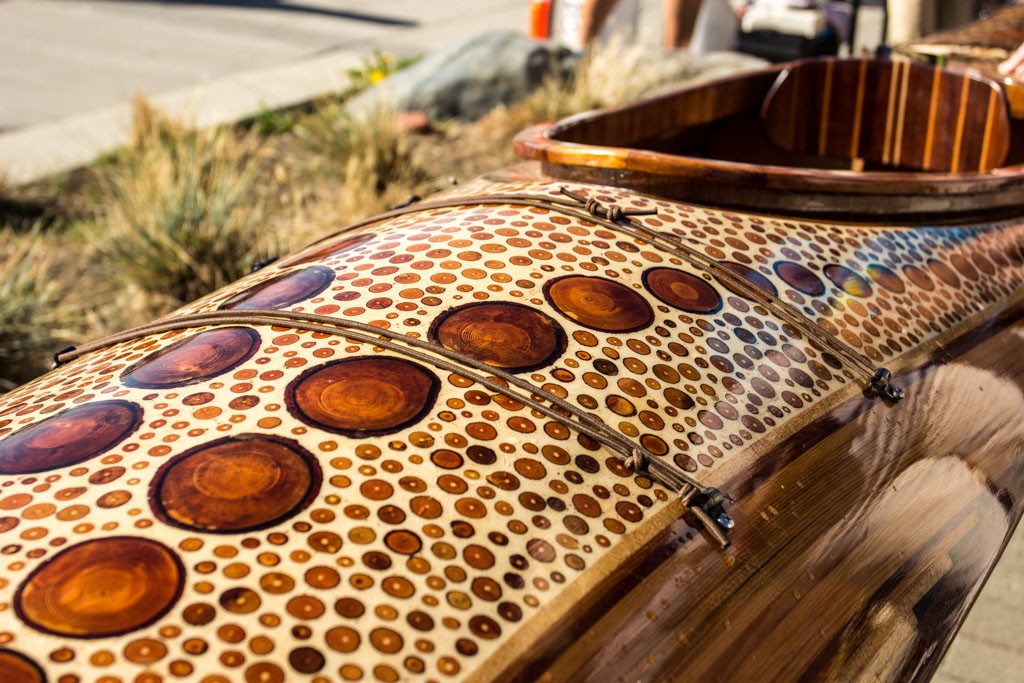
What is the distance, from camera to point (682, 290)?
160 centimetres

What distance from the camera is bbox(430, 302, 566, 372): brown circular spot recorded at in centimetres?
140

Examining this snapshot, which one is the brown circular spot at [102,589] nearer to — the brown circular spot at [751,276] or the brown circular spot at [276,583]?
the brown circular spot at [276,583]

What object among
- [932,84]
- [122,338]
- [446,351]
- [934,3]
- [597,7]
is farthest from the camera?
[597,7]

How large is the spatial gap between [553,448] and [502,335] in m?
0.21

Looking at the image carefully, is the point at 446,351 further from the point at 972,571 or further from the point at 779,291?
the point at 972,571

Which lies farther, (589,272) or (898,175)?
(898,175)

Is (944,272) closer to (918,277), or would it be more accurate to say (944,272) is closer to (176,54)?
(918,277)

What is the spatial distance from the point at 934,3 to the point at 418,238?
4.65m

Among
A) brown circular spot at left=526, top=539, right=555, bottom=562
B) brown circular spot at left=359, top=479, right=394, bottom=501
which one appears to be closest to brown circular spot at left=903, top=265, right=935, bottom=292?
brown circular spot at left=526, top=539, right=555, bottom=562

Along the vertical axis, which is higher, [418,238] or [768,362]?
[418,238]

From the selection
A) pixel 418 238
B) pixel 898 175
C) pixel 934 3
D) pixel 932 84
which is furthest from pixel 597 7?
pixel 418 238

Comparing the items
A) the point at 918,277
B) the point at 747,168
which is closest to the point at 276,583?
the point at 747,168

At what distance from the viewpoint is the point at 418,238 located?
165cm

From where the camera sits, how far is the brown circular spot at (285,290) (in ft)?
5.04
